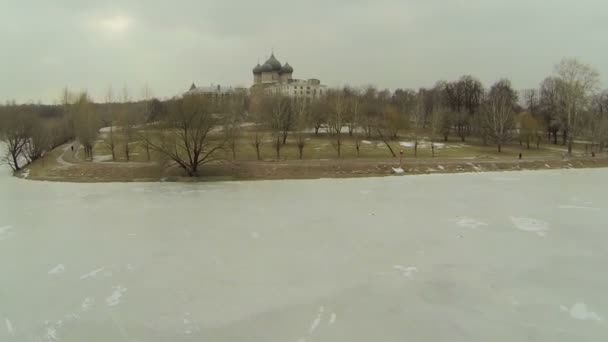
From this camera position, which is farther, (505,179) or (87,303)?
(505,179)

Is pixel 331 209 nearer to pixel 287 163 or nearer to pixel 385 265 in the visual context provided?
pixel 385 265

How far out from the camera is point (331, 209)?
51.1 ft

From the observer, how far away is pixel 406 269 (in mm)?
9281

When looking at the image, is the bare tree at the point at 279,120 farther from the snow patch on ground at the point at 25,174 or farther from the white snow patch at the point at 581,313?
the white snow patch at the point at 581,313

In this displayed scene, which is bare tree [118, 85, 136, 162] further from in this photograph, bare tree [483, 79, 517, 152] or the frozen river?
bare tree [483, 79, 517, 152]

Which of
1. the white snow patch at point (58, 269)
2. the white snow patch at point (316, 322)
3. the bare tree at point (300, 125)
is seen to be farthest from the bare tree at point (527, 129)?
the white snow patch at point (58, 269)

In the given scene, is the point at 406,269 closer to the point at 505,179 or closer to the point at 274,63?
the point at 505,179

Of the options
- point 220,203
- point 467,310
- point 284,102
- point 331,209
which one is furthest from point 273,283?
point 284,102

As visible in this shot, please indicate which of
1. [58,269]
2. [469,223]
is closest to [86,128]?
[58,269]

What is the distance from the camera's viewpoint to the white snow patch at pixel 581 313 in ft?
23.2

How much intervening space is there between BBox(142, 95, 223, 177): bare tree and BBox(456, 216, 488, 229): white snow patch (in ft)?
51.7

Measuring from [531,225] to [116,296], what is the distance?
12112 millimetres

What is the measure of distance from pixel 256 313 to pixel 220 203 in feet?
33.2

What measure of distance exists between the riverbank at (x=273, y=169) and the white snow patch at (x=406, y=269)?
50.5 feet
